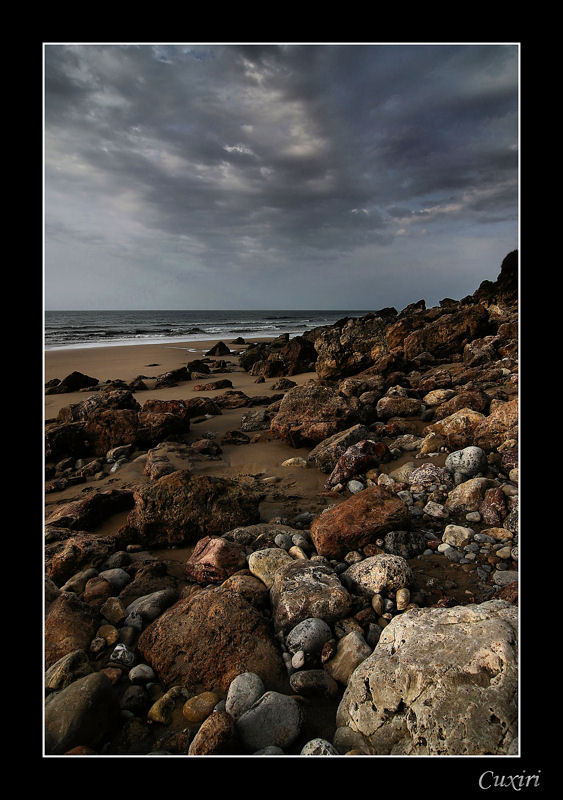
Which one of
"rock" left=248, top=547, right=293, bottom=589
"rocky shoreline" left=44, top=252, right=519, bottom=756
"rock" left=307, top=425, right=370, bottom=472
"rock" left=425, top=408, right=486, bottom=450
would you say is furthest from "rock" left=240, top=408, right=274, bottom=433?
"rock" left=248, top=547, right=293, bottom=589

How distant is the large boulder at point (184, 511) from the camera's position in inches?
145

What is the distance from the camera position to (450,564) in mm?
2932

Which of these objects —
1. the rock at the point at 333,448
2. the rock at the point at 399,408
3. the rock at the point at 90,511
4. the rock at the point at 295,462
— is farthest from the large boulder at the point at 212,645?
the rock at the point at 399,408

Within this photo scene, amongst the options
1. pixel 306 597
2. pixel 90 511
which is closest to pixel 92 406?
pixel 90 511

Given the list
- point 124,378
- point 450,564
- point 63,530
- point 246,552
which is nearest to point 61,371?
point 124,378

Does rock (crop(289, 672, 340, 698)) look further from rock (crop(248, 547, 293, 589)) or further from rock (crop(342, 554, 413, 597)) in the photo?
rock (crop(248, 547, 293, 589))

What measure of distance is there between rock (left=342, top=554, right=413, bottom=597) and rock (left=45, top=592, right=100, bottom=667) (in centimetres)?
165

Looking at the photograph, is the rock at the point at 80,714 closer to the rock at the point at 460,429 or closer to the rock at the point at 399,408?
the rock at the point at 460,429

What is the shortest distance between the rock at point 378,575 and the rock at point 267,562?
483mm

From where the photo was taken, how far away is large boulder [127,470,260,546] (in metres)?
3.67

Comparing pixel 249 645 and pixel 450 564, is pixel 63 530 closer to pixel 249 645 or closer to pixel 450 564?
pixel 249 645

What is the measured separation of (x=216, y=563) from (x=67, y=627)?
3.35ft
